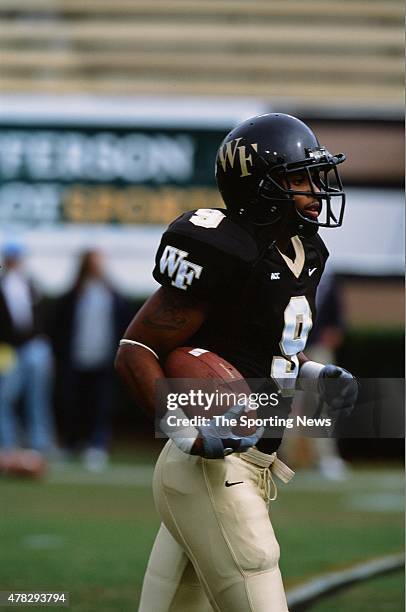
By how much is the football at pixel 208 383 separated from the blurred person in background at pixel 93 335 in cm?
473

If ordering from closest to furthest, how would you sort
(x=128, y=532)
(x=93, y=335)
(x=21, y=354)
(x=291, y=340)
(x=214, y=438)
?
(x=214, y=438)
(x=291, y=340)
(x=128, y=532)
(x=21, y=354)
(x=93, y=335)

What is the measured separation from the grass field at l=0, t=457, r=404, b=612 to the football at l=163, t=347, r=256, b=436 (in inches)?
49.6

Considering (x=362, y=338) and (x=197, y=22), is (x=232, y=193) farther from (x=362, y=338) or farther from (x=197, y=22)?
(x=197, y=22)

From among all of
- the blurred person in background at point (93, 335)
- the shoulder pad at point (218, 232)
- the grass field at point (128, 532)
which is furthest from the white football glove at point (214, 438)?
the blurred person in background at point (93, 335)

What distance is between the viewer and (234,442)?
7.50 feet

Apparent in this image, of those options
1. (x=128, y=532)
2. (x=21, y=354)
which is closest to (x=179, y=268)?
(x=128, y=532)

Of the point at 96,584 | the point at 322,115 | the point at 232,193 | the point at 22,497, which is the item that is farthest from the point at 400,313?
the point at 232,193

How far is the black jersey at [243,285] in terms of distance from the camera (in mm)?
2367

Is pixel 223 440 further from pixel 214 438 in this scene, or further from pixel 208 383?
pixel 208 383

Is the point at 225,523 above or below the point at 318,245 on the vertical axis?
below

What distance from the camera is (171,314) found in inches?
94.7

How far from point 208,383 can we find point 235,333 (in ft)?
0.44

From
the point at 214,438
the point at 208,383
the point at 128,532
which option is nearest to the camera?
the point at 214,438

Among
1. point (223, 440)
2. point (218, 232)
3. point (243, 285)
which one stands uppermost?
point (218, 232)
